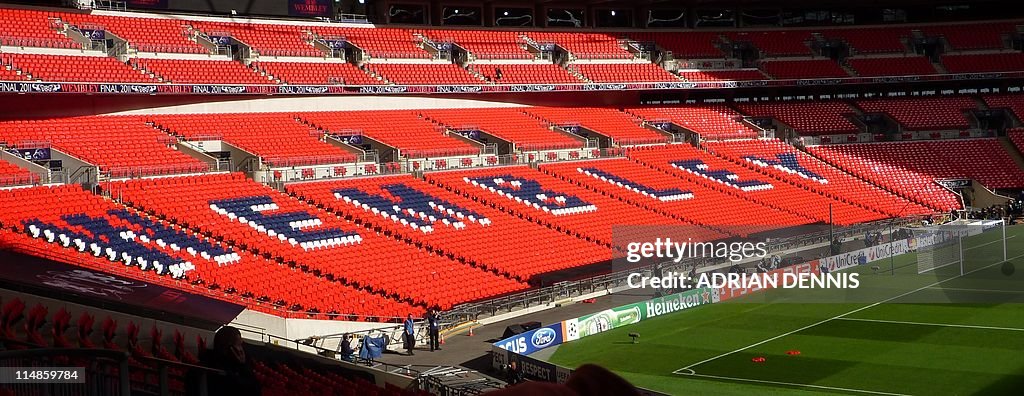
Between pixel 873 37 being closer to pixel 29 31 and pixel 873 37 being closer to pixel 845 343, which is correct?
pixel 845 343

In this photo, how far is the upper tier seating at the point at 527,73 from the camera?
5609 cm

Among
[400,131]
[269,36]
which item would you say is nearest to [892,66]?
[400,131]

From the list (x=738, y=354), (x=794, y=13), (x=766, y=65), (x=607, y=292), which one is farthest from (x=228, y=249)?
(x=794, y=13)

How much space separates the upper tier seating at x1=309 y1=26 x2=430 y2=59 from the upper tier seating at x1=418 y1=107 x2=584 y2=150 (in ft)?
10.9

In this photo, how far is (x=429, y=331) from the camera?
29.8 m

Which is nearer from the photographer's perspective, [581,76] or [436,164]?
[436,164]

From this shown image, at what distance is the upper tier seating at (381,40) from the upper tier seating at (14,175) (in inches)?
807

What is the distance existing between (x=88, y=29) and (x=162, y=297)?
2673 centimetres

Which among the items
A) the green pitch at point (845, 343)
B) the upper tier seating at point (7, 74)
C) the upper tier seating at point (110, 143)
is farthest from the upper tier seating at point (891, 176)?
the upper tier seating at point (7, 74)

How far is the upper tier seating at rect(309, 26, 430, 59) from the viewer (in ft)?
175

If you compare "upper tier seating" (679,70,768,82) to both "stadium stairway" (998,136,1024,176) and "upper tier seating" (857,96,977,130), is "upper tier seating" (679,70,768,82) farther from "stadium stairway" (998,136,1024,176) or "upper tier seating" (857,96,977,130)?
"stadium stairway" (998,136,1024,176)

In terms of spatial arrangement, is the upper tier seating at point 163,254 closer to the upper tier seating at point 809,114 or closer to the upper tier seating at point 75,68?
the upper tier seating at point 75,68

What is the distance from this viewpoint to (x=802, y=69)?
6481 centimetres

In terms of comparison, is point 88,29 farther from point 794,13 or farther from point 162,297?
point 794,13
